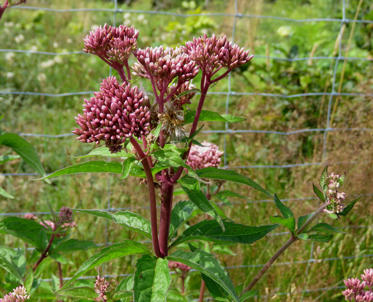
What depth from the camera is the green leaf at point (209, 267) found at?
112 centimetres

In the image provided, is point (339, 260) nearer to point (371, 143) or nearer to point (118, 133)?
point (371, 143)

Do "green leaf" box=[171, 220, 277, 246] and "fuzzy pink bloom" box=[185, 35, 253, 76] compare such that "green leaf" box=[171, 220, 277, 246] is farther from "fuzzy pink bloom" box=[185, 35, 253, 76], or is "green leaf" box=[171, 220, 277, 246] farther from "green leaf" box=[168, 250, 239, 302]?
"fuzzy pink bloom" box=[185, 35, 253, 76]

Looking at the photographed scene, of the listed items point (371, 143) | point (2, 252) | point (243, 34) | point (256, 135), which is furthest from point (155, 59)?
point (243, 34)

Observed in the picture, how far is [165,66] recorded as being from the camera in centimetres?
113

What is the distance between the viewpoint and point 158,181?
1.27 m

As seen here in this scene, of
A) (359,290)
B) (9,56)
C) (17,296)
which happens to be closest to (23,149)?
(17,296)

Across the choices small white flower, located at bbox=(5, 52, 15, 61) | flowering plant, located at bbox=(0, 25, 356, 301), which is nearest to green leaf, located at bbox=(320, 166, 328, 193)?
flowering plant, located at bbox=(0, 25, 356, 301)

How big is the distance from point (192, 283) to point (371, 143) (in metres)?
1.26

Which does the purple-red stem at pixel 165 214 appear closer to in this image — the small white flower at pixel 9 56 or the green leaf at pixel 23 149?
the green leaf at pixel 23 149

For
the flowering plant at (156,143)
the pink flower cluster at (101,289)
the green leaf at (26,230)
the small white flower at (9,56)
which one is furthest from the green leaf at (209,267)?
the small white flower at (9,56)

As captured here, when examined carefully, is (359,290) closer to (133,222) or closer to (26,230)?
(133,222)

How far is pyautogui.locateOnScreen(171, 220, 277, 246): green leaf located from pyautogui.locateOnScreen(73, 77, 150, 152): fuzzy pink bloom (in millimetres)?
341

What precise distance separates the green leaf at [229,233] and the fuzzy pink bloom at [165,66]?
410 millimetres

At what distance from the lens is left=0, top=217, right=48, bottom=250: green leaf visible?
155 centimetres
